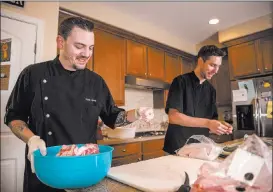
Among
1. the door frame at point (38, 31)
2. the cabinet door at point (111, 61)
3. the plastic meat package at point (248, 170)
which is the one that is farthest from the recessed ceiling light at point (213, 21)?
the plastic meat package at point (248, 170)

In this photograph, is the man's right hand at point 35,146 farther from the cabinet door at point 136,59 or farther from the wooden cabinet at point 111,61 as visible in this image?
the cabinet door at point 136,59

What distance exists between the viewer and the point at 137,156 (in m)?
2.34

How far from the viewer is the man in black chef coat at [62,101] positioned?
96 centimetres

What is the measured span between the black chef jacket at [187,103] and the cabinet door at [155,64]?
1480 millimetres

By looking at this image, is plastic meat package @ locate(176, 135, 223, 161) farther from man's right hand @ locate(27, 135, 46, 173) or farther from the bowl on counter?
the bowl on counter

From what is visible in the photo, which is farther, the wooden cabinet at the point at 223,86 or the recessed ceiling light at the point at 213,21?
the wooden cabinet at the point at 223,86

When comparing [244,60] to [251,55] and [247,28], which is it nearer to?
[251,55]

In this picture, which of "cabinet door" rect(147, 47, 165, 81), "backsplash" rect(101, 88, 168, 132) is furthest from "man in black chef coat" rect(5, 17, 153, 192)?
"cabinet door" rect(147, 47, 165, 81)

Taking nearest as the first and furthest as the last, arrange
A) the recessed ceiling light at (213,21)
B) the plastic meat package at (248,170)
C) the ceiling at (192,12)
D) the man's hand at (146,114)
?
1. the plastic meat package at (248,170)
2. the man's hand at (146,114)
3. the ceiling at (192,12)
4. the recessed ceiling light at (213,21)

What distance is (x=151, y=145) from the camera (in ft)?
8.30

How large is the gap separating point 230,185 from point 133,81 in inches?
89.2

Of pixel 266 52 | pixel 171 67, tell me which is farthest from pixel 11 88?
pixel 266 52

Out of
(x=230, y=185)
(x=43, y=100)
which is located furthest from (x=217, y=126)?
(x=43, y=100)

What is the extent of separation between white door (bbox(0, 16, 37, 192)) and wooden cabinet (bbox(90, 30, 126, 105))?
751mm
